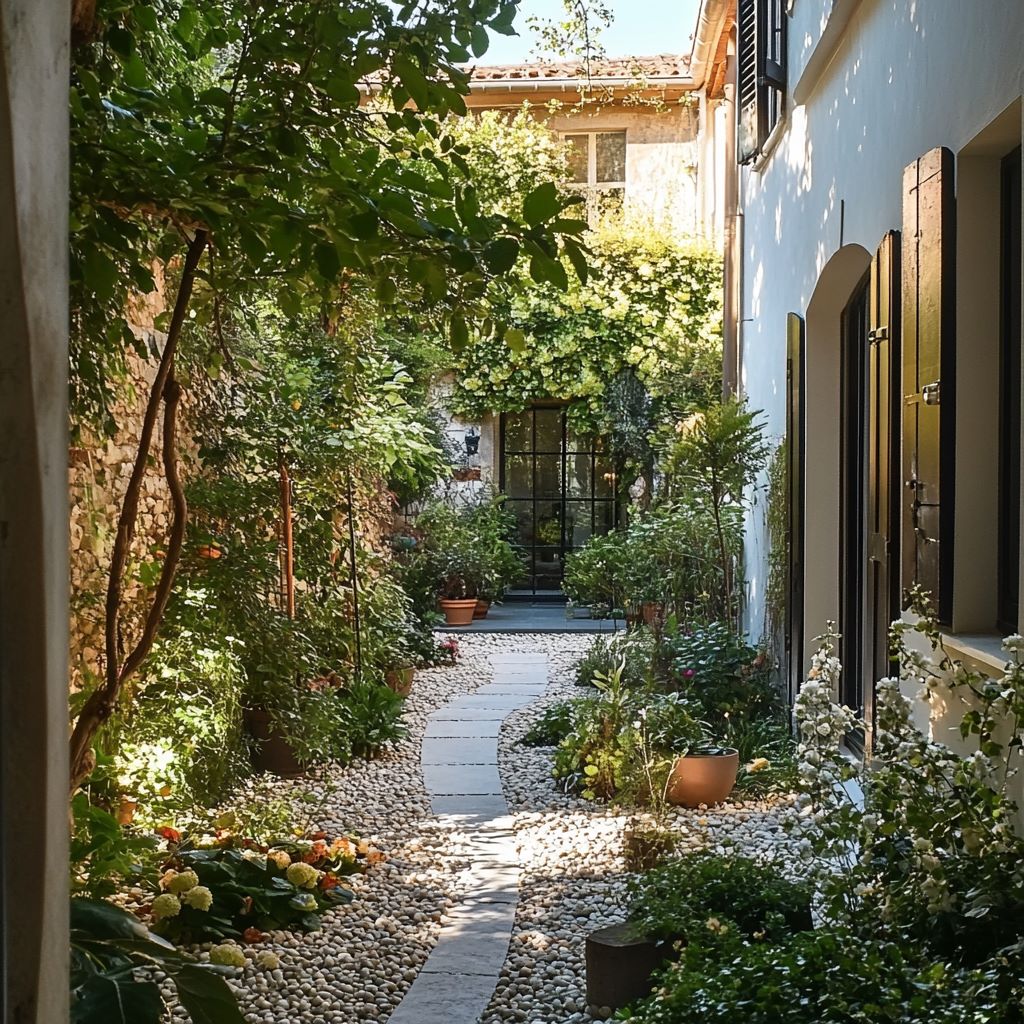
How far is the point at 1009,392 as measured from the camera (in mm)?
3297

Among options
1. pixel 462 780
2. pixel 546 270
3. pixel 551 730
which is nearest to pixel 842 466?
pixel 551 730

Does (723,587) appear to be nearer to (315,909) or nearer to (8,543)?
(315,909)

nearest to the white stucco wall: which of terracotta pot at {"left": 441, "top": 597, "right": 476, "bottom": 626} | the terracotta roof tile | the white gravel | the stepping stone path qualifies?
the white gravel

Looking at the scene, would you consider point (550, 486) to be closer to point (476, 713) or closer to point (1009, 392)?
point (476, 713)

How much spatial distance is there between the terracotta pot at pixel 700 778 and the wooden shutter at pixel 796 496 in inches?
→ 38.5

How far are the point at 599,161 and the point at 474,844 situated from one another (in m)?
10.3

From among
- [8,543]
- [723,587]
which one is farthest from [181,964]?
[723,587]

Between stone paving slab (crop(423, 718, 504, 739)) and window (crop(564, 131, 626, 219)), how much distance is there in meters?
7.87

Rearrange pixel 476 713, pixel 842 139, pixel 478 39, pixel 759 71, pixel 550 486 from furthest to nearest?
1. pixel 550 486
2. pixel 476 713
3. pixel 759 71
4. pixel 842 139
5. pixel 478 39

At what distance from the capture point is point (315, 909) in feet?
13.7

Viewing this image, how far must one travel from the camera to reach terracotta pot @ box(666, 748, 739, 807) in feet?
17.7

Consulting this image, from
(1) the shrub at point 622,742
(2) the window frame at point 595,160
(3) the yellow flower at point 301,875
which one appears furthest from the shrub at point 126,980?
(2) the window frame at point 595,160

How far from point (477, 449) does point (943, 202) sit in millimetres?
10526

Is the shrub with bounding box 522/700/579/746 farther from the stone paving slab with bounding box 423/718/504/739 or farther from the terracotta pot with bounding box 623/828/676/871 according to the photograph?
the terracotta pot with bounding box 623/828/676/871
